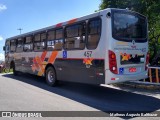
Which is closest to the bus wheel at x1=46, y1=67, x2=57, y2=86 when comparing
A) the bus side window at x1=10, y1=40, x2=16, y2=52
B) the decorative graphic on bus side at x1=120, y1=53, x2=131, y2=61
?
the decorative graphic on bus side at x1=120, y1=53, x2=131, y2=61

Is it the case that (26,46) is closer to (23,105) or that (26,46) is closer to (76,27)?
(76,27)

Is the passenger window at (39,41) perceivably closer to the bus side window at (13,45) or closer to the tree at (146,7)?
the bus side window at (13,45)

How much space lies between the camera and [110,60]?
878 centimetres

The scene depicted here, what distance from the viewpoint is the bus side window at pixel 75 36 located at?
397 inches

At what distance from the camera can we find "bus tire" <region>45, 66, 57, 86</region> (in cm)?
1218

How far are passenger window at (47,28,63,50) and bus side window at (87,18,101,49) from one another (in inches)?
87.7

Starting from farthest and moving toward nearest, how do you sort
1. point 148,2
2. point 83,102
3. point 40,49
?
point 148,2 < point 40,49 < point 83,102

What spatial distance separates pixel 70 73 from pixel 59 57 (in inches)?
46.4

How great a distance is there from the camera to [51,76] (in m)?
12.6

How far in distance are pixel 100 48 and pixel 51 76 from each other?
4241 mm

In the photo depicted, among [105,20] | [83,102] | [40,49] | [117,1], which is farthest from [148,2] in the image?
[83,102]

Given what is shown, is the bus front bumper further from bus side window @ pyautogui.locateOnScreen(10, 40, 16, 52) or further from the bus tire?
bus side window @ pyautogui.locateOnScreen(10, 40, 16, 52)

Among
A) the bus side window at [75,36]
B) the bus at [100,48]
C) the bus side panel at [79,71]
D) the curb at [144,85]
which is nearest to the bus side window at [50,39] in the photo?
the bus at [100,48]

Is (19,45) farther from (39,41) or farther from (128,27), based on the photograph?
(128,27)
